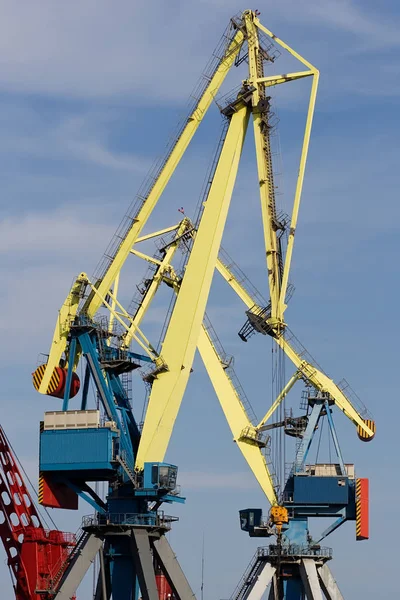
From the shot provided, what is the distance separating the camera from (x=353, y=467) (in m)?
85.7

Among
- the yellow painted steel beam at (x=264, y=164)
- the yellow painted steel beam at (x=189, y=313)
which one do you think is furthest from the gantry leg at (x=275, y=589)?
the yellow painted steel beam at (x=264, y=164)

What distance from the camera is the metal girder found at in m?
73.1

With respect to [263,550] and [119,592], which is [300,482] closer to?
[263,550]

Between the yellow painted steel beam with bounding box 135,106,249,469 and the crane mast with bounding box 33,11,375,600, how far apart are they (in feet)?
0.25

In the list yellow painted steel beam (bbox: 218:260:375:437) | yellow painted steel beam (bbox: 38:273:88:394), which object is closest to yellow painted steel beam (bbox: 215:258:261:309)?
yellow painted steel beam (bbox: 218:260:375:437)

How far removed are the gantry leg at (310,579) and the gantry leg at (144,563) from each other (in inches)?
516

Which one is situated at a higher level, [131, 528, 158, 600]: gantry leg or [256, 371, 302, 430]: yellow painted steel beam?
[256, 371, 302, 430]: yellow painted steel beam

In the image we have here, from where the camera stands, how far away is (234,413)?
86.7 m

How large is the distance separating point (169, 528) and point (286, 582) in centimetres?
1325

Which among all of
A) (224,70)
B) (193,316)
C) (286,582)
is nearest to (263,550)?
(286,582)

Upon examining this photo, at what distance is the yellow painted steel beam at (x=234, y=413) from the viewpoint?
279 ft

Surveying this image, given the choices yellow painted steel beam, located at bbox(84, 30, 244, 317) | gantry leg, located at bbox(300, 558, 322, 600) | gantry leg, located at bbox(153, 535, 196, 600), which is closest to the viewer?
gantry leg, located at bbox(153, 535, 196, 600)

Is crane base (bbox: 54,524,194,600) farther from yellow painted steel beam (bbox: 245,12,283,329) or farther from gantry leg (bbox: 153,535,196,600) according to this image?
yellow painted steel beam (bbox: 245,12,283,329)

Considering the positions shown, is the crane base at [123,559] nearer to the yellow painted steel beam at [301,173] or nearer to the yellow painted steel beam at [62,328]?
the yellow painted steel beam at [62,328]
